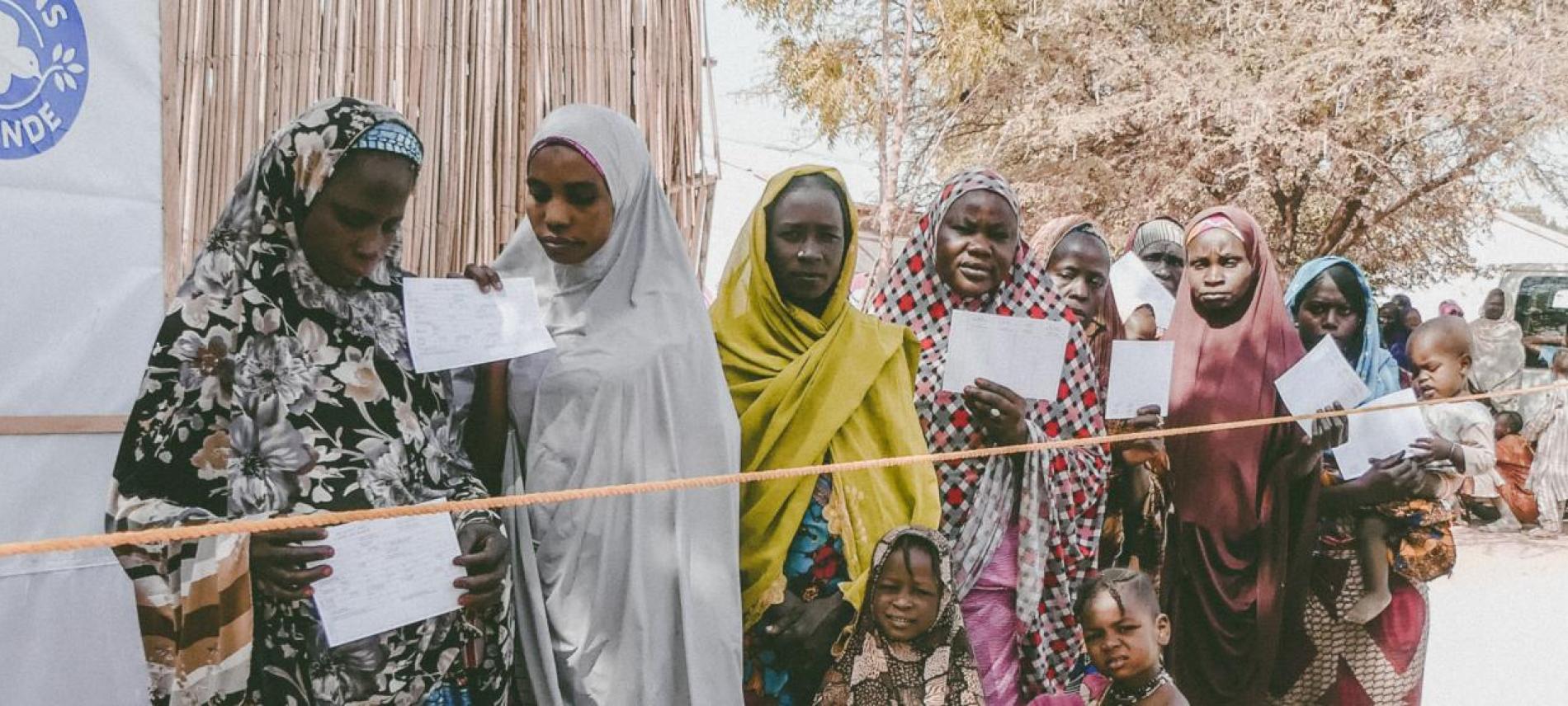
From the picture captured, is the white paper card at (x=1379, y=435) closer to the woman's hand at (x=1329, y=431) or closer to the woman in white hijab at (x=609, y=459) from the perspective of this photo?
the woman's hand at (x=1329, y=431)

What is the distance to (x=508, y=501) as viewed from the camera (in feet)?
6.53

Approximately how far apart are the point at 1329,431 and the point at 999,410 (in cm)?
147

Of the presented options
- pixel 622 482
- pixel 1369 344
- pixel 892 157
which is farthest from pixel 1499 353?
pixel 622 482

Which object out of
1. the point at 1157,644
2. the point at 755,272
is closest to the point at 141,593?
the point at 755,272

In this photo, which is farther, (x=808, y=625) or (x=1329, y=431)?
(x=1329, y=431)

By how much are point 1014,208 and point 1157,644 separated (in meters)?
1.24

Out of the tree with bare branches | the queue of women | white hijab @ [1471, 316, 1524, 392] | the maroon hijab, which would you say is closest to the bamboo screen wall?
the queue of women

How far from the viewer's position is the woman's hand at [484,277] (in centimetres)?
225

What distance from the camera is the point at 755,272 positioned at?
9.01 feet

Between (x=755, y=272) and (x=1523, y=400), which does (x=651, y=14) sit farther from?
(x=1523, y=400)

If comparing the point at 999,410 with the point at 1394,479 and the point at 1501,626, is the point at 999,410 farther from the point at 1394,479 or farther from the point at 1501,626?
the point at 1501,626

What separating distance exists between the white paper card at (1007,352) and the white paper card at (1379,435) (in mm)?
1384

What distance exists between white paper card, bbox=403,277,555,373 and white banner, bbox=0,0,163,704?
1169 millimetres

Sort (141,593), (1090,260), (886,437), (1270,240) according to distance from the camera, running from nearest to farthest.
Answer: (141,593) → (886,437) → (1090,260) → (1270,240)
